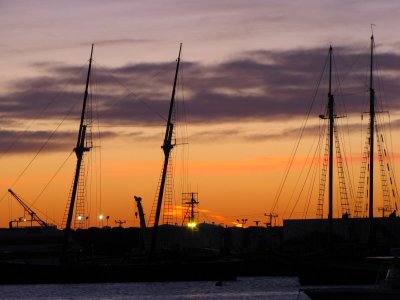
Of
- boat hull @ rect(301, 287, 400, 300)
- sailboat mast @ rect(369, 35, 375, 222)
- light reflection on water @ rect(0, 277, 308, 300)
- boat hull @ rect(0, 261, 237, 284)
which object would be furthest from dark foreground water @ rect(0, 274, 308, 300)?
boat hull @ rect(301, 287, 400, 300)

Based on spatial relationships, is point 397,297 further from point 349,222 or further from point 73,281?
point 349,222

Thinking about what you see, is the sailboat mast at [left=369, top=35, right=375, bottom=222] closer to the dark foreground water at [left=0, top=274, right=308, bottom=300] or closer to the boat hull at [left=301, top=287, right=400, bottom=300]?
the dark foreground water at [left=0, top=274, right=308, bottom=300]

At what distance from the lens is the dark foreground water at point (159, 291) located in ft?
443

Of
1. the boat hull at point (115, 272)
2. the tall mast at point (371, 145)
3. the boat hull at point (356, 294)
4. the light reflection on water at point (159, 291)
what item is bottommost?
the boat hull at point (356, 294)

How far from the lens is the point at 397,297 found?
80.7m

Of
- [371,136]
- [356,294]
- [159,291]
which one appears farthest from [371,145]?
[356,294]

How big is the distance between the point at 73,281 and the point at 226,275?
69.6ft

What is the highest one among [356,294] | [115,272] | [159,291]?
[115,272]

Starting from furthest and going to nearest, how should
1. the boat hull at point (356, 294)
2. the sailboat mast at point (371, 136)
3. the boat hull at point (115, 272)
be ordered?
the boat hull at point (115, 272) < the sailboat mast at point (371, 136) < the boat hull at point (356, 294)

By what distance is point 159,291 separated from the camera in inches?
5699

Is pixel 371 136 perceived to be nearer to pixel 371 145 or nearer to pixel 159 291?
pixel 371 145

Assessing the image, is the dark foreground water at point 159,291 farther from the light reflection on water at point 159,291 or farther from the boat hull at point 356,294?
the boat hull at point 356,294

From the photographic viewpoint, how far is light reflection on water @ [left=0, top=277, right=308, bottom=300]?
135m

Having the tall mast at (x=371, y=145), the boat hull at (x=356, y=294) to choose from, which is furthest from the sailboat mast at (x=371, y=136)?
the boat hull at (x=356, y=294)
